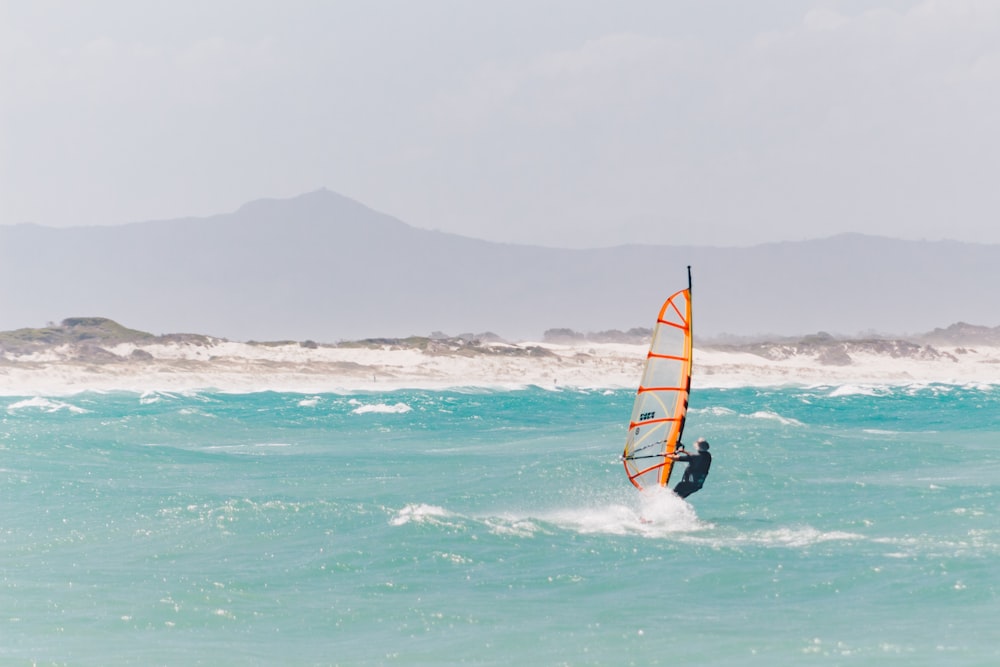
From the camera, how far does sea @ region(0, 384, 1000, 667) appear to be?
1138 centimetres

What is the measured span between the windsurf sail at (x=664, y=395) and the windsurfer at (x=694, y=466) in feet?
0.85

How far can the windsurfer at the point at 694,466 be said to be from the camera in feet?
57.0

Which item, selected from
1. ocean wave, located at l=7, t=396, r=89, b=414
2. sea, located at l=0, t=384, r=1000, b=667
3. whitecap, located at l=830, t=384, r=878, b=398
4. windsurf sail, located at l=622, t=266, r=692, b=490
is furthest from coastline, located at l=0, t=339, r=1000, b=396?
windsurf sail, located at l=622, t=266, r=692, b=490

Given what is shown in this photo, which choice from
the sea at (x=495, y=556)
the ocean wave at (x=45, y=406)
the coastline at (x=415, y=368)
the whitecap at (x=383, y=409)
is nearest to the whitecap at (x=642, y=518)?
the sea at (x=495, y=556)

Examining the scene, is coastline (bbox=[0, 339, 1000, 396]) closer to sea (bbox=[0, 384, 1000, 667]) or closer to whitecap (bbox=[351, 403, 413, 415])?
whitecap (bbox=[351, 403, 413, 415])

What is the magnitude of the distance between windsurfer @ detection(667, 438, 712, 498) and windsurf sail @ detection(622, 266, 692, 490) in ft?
0.85

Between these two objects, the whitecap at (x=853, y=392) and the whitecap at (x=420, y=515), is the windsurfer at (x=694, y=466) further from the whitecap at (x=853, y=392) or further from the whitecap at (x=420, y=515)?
the whitecap at (x=853, y=392)

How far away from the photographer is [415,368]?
77.0m

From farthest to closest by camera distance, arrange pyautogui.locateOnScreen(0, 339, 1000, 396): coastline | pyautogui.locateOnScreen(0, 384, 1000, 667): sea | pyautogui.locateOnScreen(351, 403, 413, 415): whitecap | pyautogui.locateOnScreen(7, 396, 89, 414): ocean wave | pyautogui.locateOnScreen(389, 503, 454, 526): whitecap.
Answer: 1. pyautogui.locateOnScreen(0, 339, 1000, 396): coastline
2. pyautogui.locateOnScreen(7, 396, 89, 414): ocean wave
3. pyautogui.locateOnScreen(351, 403, 413, 415): whitecap
4. pyautogui.locateOnScreen(389, 503, 454, 526): whitecap
5. pyautogui.locateOnScreen(0, 384, 1000, 667): sea

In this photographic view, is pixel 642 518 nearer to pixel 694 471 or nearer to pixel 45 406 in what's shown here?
pixel 694 471

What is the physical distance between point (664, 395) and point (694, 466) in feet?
3.78

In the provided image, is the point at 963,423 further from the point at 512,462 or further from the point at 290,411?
the point at 290,411

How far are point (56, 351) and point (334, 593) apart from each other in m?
70.5

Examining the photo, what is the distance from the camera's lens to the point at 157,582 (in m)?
13.9
